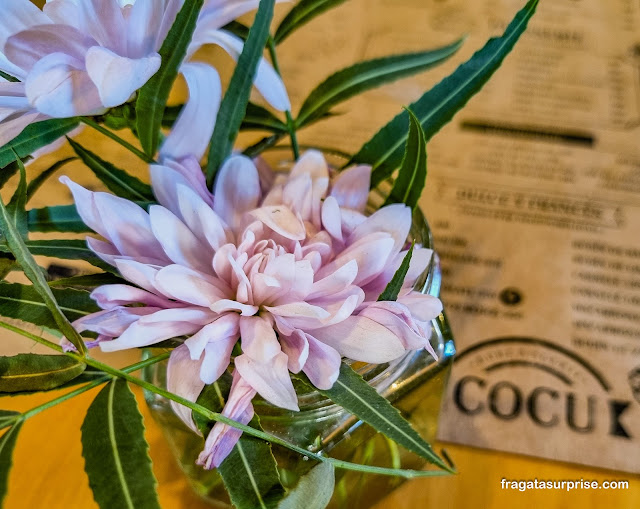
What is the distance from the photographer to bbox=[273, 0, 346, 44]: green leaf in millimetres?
306

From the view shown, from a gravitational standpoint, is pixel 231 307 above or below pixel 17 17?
below

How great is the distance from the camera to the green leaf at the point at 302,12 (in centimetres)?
31

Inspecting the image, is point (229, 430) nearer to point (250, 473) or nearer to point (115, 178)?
point (250, 473)

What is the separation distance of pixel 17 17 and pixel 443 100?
173 mm

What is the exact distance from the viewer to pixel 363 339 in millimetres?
223

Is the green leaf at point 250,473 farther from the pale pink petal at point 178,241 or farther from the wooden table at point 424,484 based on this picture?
the wooden table at point 424,484

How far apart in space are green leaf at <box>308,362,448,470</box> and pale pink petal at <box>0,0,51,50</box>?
0.56ft

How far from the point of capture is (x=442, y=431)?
1.27ft

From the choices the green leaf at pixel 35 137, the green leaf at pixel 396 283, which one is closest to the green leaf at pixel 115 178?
the green leaf at pixel 35 137

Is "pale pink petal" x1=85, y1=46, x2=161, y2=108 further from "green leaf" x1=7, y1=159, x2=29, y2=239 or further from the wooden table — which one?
the wooden table

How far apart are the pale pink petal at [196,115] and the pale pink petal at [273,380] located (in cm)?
10

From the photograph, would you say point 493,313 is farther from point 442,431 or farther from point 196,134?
point 196,134

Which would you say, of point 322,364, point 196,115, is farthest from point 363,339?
point 196,115

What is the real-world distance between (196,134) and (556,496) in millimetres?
293
